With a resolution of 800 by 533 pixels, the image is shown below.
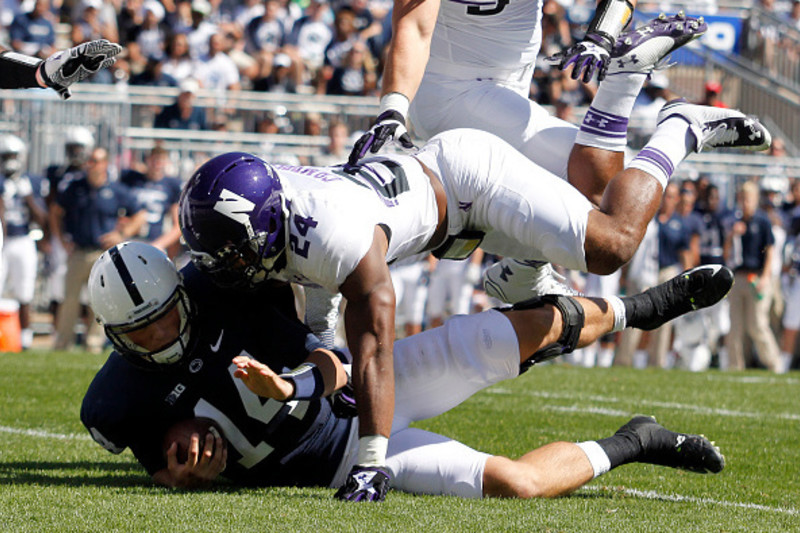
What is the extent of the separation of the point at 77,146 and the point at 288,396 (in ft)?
26.4

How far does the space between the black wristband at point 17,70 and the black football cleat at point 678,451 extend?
2.74 meters

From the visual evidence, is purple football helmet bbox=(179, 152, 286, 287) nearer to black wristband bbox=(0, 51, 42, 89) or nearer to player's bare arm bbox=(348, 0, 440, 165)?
player's bare arm bbox=(348, 0, 440, 165)

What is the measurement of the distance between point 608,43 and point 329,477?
2137 millimetres

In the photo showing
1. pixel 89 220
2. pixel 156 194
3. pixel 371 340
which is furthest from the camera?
pixel 156 194

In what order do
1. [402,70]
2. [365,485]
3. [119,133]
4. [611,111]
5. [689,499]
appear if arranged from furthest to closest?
[119,133]
[611,111]
[402,70]
[689,499]
[365,485]

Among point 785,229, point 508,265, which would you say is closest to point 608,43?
point 508,265

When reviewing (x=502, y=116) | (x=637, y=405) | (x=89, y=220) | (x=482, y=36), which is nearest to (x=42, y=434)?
(x=502, y=116)

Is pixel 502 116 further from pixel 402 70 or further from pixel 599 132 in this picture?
pixel 402 70

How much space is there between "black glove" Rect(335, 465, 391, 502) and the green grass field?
62mm

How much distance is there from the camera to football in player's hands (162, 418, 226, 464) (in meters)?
3.65

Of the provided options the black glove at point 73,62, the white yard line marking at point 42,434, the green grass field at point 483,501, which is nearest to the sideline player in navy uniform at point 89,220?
the green grass field at point 483,501

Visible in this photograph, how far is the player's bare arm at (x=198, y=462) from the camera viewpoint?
11.9ft

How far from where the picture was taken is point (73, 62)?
184 inches

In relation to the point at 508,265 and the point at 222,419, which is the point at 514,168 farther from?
the point at 222,419
